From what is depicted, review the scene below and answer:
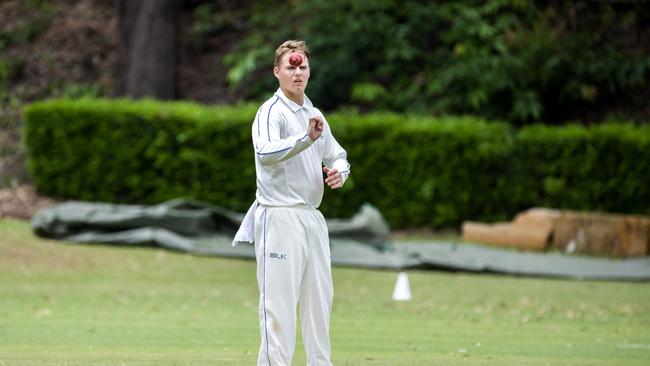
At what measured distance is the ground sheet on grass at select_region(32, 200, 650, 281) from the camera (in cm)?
1616

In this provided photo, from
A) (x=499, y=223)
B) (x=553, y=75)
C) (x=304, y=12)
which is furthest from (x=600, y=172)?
(x=304, y=12)

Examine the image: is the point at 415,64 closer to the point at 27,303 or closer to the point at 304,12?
the point at 304,12

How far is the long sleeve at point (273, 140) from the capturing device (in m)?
6.60

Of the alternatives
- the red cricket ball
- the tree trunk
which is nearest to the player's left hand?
the red cricket ball

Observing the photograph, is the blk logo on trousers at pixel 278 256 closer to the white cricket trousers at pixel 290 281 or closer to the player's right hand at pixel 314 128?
the white cricket trousers at pixel 290 281

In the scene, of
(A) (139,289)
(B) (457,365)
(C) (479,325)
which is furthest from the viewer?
(A) (139,289)

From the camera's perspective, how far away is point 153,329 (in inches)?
418

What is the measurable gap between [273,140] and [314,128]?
0.32 meters

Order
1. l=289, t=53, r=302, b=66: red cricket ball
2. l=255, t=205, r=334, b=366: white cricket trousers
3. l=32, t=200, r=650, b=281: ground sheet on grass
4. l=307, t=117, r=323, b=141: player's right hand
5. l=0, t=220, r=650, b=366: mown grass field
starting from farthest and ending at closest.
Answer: l=32, t=200, r=650, b=281: ground sheet on grass
l=0, t=220, r=650, b=366: mown grass field
l=289, t=53, r=302, b=66: red cricket ball
l=255, t=205, r=334, b=366: white cricket trousers
l=307, t=117, r=323, b=141: player's right hand

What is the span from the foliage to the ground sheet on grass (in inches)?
201

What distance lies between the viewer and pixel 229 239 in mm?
17516

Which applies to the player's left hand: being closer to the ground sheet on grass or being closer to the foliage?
the ground sheet on grass

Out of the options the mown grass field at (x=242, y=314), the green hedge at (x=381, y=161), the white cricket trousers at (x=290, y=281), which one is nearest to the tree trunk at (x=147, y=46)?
the green hedge at (x=381, y=161)

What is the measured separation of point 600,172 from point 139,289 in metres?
8.30
